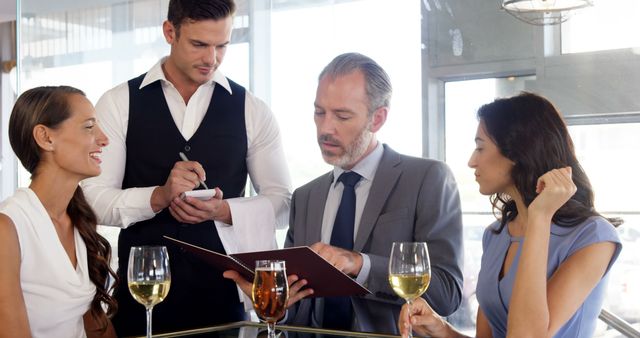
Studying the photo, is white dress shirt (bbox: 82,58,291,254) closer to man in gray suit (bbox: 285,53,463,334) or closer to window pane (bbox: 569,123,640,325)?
man in gray suit (bbox: 285,53,463,334)

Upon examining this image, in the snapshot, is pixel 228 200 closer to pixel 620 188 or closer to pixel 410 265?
pixel 410 265

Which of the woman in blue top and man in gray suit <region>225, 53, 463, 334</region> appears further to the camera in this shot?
man in gray suit <region>225, 53, 463, 334</region>

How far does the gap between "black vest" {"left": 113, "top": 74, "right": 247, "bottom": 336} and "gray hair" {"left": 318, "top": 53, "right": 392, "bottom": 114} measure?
0.45 metres

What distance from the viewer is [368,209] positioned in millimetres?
2701

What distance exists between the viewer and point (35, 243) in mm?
2357

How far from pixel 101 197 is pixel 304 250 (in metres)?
1.11

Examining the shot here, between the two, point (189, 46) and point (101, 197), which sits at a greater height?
point (189, 46)

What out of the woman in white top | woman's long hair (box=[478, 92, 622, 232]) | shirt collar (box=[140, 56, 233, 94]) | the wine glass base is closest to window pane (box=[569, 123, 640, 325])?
woman's long hair (box=[478, 92, 622, 232])

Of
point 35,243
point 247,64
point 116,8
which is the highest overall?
point 116,8

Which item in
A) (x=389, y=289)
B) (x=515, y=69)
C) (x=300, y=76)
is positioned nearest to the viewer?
(x=389, y=289)

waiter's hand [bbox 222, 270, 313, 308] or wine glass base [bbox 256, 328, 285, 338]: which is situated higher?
waiter's hand [bbox 222, 270, 313, 308]

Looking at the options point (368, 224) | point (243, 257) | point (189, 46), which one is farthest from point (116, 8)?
point (243, 257)

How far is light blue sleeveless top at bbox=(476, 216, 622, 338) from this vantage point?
2211mm

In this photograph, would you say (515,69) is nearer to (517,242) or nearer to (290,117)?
(290,117)
